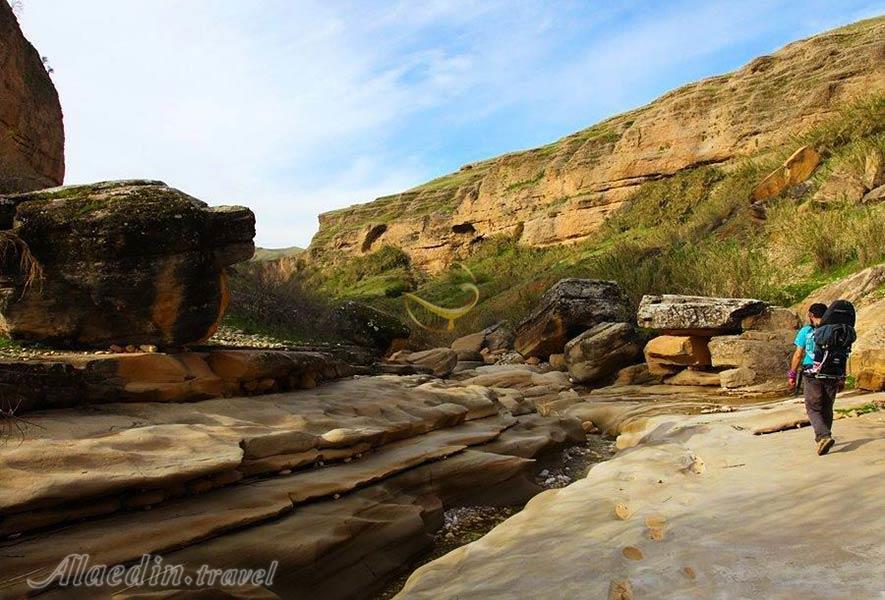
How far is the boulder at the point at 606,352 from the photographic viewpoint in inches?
527

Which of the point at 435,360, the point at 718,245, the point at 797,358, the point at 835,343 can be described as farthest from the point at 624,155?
the point at 835,343

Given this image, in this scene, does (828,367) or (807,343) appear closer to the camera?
(828,367)

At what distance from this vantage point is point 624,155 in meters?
41.2

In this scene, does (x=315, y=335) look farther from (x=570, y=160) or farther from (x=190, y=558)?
(x=570, y=160)

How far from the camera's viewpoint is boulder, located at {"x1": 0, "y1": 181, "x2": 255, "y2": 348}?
6.46 metres

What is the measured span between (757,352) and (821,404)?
5575 mm

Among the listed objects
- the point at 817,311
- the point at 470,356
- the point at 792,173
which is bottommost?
the point at 470,356

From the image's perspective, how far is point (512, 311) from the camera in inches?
975

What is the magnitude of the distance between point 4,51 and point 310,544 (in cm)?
1686

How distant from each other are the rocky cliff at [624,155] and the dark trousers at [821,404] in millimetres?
31285

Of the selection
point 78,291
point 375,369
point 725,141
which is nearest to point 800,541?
point 78,291
